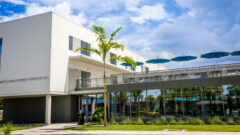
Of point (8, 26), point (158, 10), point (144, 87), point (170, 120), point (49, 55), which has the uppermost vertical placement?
point (8, 26)

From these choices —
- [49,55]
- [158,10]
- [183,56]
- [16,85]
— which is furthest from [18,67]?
[183,56]

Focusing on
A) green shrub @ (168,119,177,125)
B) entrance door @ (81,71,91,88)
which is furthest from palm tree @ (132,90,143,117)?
entrance door @ (81,71,91,88)

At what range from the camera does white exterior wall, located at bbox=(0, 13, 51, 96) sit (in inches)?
818

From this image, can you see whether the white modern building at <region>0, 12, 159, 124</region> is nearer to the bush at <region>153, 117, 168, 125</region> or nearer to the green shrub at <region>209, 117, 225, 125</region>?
the bush at <region>153, 117, 168, 125</region>

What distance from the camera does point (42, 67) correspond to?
68.1ft

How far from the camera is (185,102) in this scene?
17797 mm

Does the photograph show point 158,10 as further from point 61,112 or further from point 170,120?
point 61,112

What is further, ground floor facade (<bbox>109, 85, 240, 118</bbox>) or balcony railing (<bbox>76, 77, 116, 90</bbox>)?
balcony railing (<bbox>76, 77, 116, 90</bbox>)

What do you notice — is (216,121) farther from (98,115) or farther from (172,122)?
(98,115)

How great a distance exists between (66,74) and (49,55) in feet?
9.43

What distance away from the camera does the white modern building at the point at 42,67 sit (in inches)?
816

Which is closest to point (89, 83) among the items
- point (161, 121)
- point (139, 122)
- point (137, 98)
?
point (137, 98)

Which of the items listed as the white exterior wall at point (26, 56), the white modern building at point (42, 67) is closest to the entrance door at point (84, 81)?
the white modern building at point (42, 67)

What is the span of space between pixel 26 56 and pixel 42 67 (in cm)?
246
